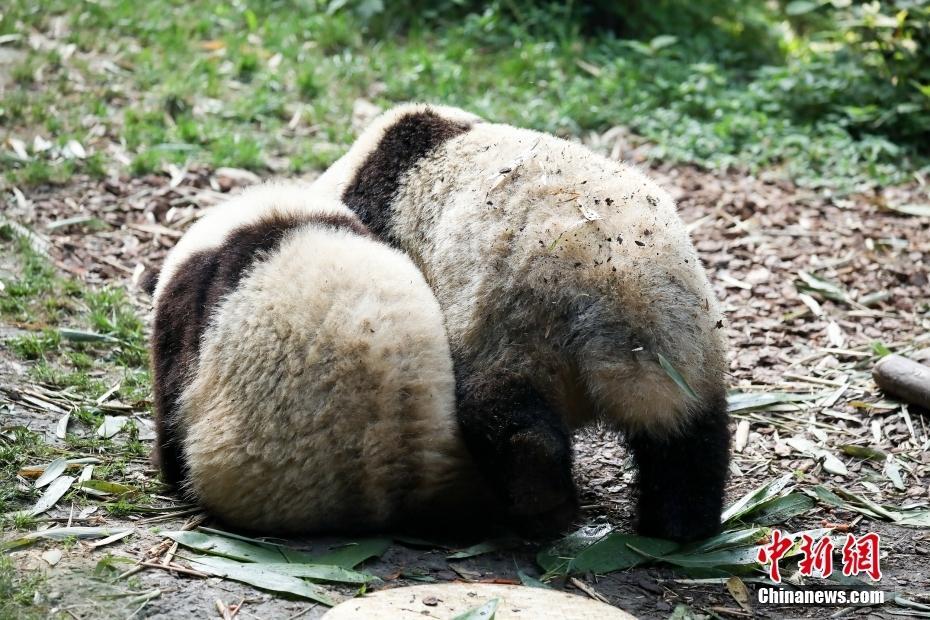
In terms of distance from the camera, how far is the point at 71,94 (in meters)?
7.93

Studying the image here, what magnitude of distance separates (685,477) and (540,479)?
586 mm

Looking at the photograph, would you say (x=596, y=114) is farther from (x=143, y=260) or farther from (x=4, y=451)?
(x=4, y=451)

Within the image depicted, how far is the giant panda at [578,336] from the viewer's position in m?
3.71

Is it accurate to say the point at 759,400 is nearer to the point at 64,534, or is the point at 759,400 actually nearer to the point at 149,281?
the point at 149,281

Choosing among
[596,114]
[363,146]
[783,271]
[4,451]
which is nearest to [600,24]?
[596,114]

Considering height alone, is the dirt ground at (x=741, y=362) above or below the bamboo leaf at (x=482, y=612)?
below

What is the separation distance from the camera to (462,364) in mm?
3971

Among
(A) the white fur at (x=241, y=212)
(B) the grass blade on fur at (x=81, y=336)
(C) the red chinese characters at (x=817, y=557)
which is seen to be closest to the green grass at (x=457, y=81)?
(B) the grass blade on fur at (x=81, y=336)

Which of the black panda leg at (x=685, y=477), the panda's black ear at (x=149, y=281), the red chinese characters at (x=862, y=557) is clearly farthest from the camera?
the panda's black ear at (x=149, y=281)

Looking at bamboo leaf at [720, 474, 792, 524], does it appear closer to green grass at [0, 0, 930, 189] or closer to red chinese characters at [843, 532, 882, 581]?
red chinese characters at [843, 532, 882, 581]

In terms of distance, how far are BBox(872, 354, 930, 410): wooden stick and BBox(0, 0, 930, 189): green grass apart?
284cm

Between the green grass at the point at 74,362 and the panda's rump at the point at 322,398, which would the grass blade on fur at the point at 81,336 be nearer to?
the green grass at the point at 74,362

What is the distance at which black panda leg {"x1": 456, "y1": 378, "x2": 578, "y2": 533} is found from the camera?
378 cm

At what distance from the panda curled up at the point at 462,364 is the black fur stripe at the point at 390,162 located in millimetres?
440
